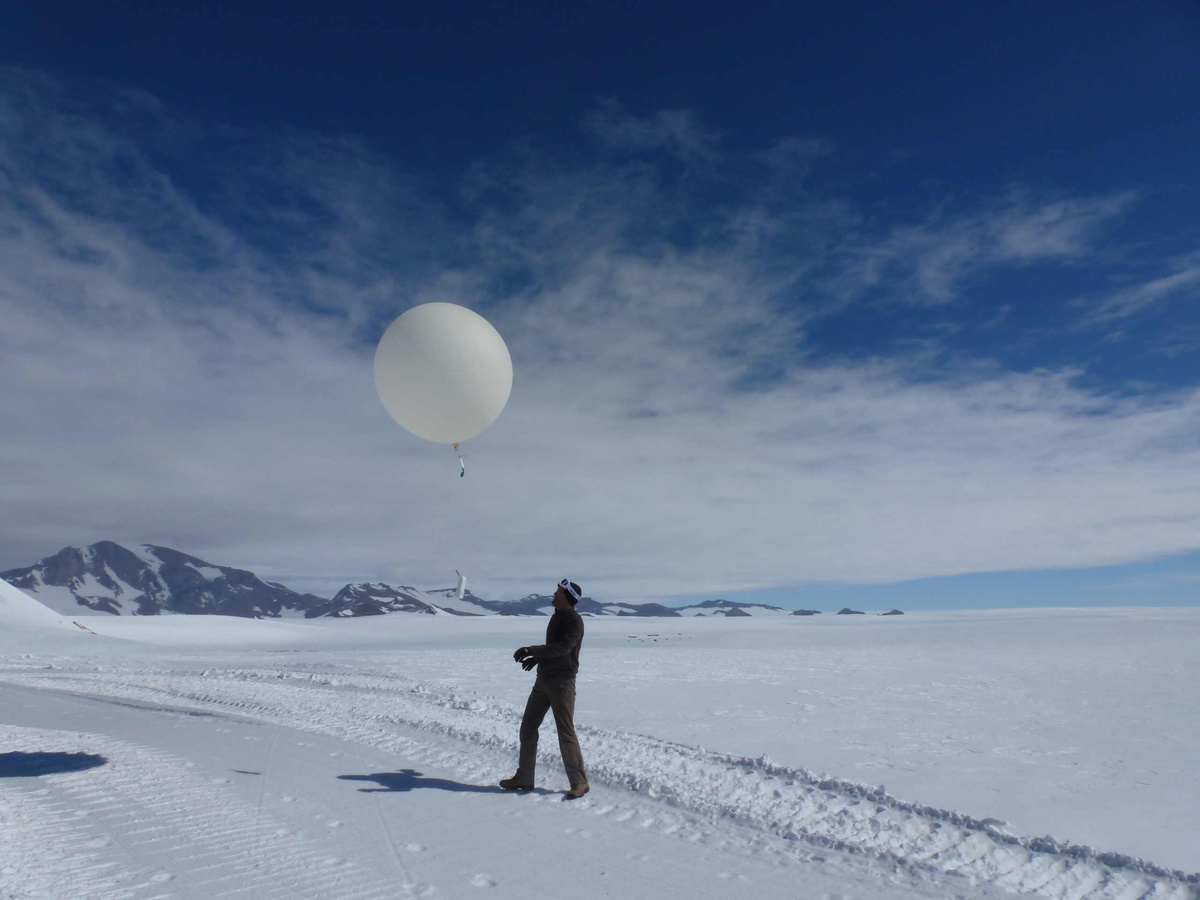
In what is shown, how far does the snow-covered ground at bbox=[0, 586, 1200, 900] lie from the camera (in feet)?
14.9

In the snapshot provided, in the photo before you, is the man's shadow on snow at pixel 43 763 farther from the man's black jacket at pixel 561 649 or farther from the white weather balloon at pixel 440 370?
the white weather balloon at pixel 440 370

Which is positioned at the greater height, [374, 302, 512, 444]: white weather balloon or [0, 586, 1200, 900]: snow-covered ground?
[374, 302, 512, 444]: white weather balloon

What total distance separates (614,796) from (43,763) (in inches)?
232

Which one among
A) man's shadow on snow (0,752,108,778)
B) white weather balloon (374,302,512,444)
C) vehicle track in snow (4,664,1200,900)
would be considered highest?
white weather balloon (374,302,512,444)

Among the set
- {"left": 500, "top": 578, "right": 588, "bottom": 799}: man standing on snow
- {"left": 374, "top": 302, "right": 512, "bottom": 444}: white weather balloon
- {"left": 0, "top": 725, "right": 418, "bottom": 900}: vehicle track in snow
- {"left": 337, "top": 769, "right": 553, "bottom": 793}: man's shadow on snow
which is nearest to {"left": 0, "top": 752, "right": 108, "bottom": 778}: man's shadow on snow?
{"left": 0, "top": 725, "right": 418, "bottom": 900}: vehicle track in snow

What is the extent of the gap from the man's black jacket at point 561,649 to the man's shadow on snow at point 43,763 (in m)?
4.72

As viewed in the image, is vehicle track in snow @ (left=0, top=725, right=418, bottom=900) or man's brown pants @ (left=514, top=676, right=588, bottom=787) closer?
vehicle track in snow @ (left=0, top=725, right=418, bottom=900)

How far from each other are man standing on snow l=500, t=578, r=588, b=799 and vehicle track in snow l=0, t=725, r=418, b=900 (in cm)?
200

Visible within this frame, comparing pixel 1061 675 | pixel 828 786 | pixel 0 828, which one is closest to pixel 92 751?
pixel 0 828

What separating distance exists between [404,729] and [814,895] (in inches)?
251

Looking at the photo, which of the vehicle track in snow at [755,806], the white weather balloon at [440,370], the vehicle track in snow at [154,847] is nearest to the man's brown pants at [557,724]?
the vehicle track in snow at [755,806]

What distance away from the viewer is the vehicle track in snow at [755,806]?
466cm

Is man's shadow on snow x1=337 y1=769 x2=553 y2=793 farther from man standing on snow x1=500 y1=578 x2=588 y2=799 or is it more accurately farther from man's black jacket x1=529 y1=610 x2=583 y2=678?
man's black jacket x1=529 y1=610 x2=583 y2=678

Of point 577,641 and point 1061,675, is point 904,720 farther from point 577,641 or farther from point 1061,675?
point 1061,675
